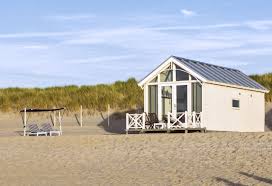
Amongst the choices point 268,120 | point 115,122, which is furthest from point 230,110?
point 115,122

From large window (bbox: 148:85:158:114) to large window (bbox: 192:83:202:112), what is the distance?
6.13ft

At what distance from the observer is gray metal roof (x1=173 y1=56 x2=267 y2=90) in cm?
3007

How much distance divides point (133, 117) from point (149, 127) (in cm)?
90

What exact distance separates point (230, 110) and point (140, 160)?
10311mm

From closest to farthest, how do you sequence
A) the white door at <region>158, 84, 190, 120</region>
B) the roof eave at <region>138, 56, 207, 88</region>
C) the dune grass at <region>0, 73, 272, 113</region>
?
1. the roof eave at <region>138, 56, 207, 88</region>
2. the white door at <region>158, 84, 190, 120</region>
3. the dune grass at <region>0, 73, 272, 113</region>

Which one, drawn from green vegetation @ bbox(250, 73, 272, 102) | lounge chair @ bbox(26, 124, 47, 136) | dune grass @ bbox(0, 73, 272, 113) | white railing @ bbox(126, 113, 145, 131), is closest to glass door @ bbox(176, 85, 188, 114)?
white railing @ bbox(126, 113, 145, 131)

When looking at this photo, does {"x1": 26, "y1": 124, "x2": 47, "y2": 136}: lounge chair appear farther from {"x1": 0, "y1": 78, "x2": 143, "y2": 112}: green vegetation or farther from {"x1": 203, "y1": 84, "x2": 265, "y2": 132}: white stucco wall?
{"x1": 0, "y1": 78, "x2": 143, "y2": 112}: green vegetation

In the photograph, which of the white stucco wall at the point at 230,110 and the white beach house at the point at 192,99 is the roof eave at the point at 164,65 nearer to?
the white beach house at the point at 192,99

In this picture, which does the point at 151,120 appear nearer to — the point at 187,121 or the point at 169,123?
the point at 169,123

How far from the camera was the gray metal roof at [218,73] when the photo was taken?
98.7 feet

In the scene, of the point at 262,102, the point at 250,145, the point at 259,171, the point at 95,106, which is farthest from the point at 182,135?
the point at 95,106

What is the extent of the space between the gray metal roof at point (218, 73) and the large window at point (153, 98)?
6.00 feet

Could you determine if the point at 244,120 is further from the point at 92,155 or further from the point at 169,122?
the point at 92,155

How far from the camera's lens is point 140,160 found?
21609 millimetres
